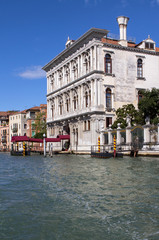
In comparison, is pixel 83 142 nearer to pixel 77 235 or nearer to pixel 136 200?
pixel 136 200

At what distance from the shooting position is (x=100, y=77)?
36.6 meters

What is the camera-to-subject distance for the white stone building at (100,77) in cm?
3659

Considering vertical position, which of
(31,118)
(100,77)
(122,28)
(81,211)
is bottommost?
(81,211)

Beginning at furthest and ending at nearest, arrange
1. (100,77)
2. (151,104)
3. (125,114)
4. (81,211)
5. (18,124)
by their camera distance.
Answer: (18,124) → (100,77) → (125,114) → (151,104) → (81,211)

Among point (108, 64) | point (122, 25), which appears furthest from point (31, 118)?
point (122, 25)

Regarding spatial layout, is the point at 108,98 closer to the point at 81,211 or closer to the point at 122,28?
the point at 122,28

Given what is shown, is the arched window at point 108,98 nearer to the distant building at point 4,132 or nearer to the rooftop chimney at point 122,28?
the rooftop chimney at point 122,28

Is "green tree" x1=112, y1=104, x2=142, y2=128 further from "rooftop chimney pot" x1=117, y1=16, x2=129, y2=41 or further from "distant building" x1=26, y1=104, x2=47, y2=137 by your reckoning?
"distant building" x1=26, y1=104, x2=47, y2=137

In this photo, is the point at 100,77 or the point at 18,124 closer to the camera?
the point at 100,77


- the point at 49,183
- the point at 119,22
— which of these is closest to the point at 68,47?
the point at 119,22

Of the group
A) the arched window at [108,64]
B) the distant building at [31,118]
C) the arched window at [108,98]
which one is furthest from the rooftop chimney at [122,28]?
the distant building at [31,118]

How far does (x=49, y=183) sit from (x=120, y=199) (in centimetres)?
397

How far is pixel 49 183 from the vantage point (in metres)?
11.7

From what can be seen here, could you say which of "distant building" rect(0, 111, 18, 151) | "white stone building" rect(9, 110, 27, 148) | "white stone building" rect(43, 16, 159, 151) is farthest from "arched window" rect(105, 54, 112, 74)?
"distant building" rect(0, 111, 18, 151)
